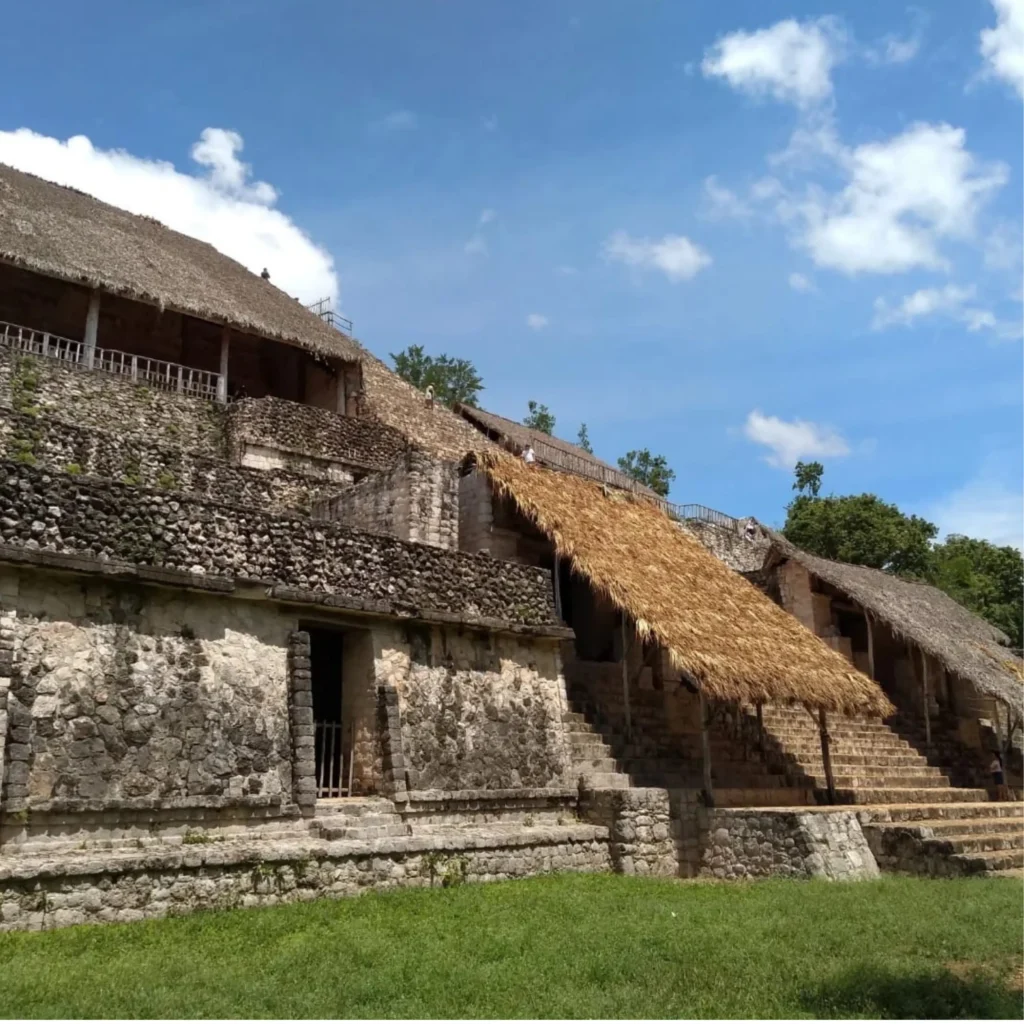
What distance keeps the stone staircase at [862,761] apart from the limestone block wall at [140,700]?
7378mm

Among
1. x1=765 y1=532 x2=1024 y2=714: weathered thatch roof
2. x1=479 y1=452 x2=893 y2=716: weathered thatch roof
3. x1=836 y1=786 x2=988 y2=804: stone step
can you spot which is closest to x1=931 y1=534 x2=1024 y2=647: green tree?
x1=765 y1=532 x2=1024 y2=714: weathered thatch roof

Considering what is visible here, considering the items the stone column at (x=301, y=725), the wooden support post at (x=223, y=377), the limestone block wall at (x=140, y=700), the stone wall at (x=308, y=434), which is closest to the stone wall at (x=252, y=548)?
the limestone block wall at (x=140, y=700)

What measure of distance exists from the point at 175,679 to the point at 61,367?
8.46 metres

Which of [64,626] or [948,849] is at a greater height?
[64,626]

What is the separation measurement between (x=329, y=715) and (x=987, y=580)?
1063 inches

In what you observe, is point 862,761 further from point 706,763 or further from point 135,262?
point 135,262

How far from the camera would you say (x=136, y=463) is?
1242 centimetres

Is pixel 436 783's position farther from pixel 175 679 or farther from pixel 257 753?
pixel 175 679

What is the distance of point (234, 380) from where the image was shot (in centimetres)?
2077

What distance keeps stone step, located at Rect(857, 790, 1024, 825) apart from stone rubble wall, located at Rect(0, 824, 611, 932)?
3315mm

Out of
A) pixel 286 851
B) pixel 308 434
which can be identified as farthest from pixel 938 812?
pixel 308 434

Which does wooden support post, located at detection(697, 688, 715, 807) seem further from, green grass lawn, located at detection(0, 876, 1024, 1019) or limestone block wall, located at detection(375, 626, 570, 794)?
green grass lawn, located at detection(0, 876, 1024, 1019)

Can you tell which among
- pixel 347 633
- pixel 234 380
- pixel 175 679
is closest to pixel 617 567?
pixel 347 633

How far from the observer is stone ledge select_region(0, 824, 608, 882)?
6445mm
